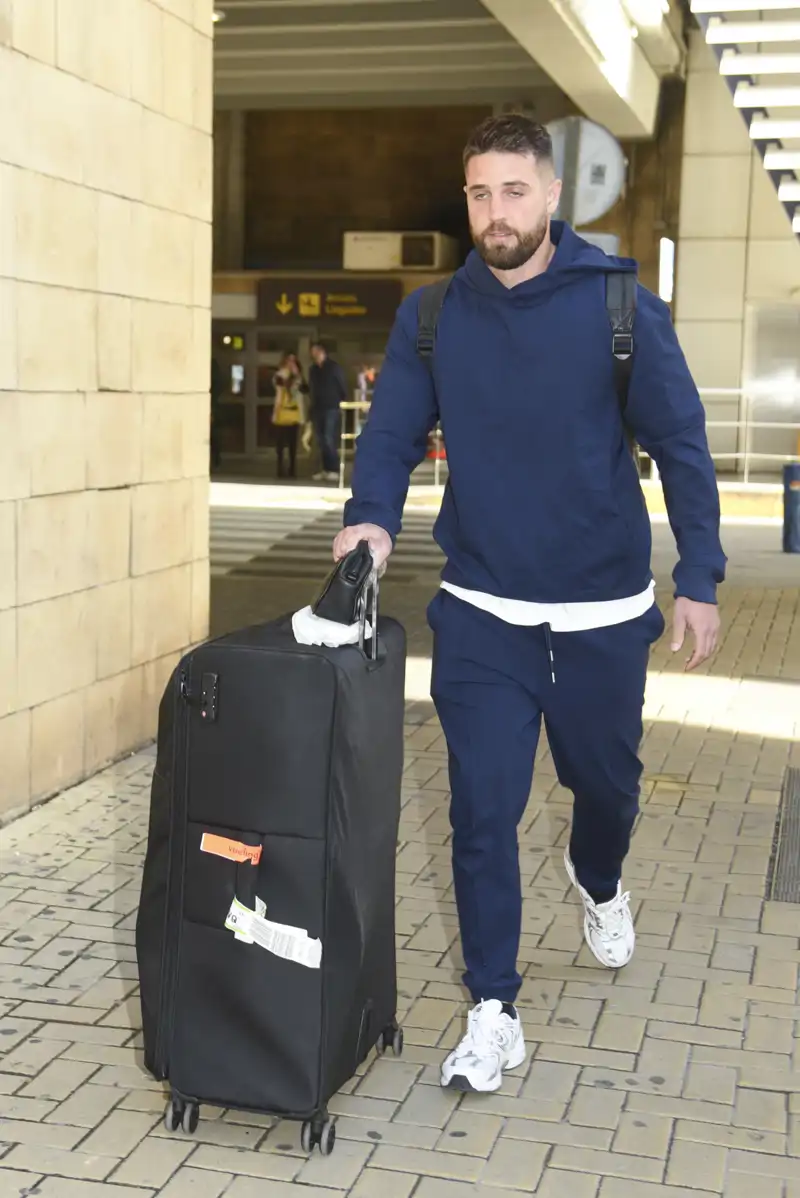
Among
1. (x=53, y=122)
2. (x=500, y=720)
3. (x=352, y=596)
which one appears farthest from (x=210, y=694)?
(x=53, y=122)

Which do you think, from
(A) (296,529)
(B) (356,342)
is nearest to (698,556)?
(A) (296,529)

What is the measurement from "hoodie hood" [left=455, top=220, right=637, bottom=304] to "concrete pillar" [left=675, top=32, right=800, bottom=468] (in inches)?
789

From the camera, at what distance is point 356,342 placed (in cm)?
2956

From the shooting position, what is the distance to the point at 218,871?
126 inches

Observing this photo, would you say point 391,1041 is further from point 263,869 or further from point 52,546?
point 52,546

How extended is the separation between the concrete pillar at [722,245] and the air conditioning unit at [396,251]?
605 centimetres

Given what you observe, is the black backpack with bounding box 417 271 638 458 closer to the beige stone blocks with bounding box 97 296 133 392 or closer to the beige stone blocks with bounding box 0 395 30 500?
the beige stone blocks with bounding box 0 395 30 500

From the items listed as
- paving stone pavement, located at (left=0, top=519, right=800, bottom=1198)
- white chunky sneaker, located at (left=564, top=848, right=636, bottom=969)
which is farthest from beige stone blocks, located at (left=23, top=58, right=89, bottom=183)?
white chunky sneaker, located at (left=564, top=848, right=636, bottom=969)

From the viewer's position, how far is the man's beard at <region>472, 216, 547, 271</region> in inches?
133

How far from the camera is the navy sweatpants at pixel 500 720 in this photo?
3.59 m

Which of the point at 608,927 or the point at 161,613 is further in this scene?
the point at 161,613

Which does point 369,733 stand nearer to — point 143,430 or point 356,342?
point 143,430

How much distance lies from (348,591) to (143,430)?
3756mm

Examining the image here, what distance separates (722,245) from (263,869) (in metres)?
21.8
